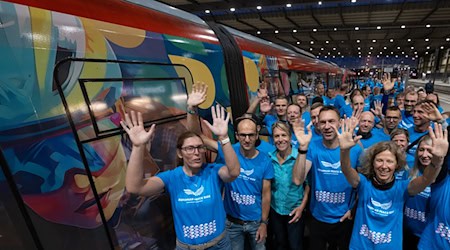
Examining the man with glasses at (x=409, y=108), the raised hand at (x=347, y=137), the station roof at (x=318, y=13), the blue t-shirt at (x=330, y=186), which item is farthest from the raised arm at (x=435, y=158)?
the station roof at (x=318, y=13)

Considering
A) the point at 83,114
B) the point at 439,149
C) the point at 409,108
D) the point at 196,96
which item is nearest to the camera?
the point at 83,114

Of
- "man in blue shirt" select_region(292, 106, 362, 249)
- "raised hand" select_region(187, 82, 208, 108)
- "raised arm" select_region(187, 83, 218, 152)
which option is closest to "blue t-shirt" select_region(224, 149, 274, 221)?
"man in blue shirt" select_region(292, 106, 362, 249)

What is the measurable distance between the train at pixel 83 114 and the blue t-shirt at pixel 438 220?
2.03 metres

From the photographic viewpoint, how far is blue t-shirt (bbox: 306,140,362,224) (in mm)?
2443

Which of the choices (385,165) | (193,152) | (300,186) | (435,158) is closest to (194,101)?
(193,152)

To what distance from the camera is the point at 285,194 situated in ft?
8.44

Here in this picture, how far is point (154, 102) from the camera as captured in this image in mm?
2090

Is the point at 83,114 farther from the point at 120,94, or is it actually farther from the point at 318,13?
the point at 318,13

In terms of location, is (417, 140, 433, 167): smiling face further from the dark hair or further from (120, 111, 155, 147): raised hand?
(120, 111, 155, 147): raised hand

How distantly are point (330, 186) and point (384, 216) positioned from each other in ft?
1.60

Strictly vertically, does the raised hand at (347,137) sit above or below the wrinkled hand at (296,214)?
above

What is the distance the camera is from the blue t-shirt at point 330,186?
2.44 metres

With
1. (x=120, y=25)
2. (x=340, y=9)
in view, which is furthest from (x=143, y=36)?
(x=340, y=9)

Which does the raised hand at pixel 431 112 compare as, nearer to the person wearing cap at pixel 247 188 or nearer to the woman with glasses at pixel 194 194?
the person wearing cap at pixel 247 188
